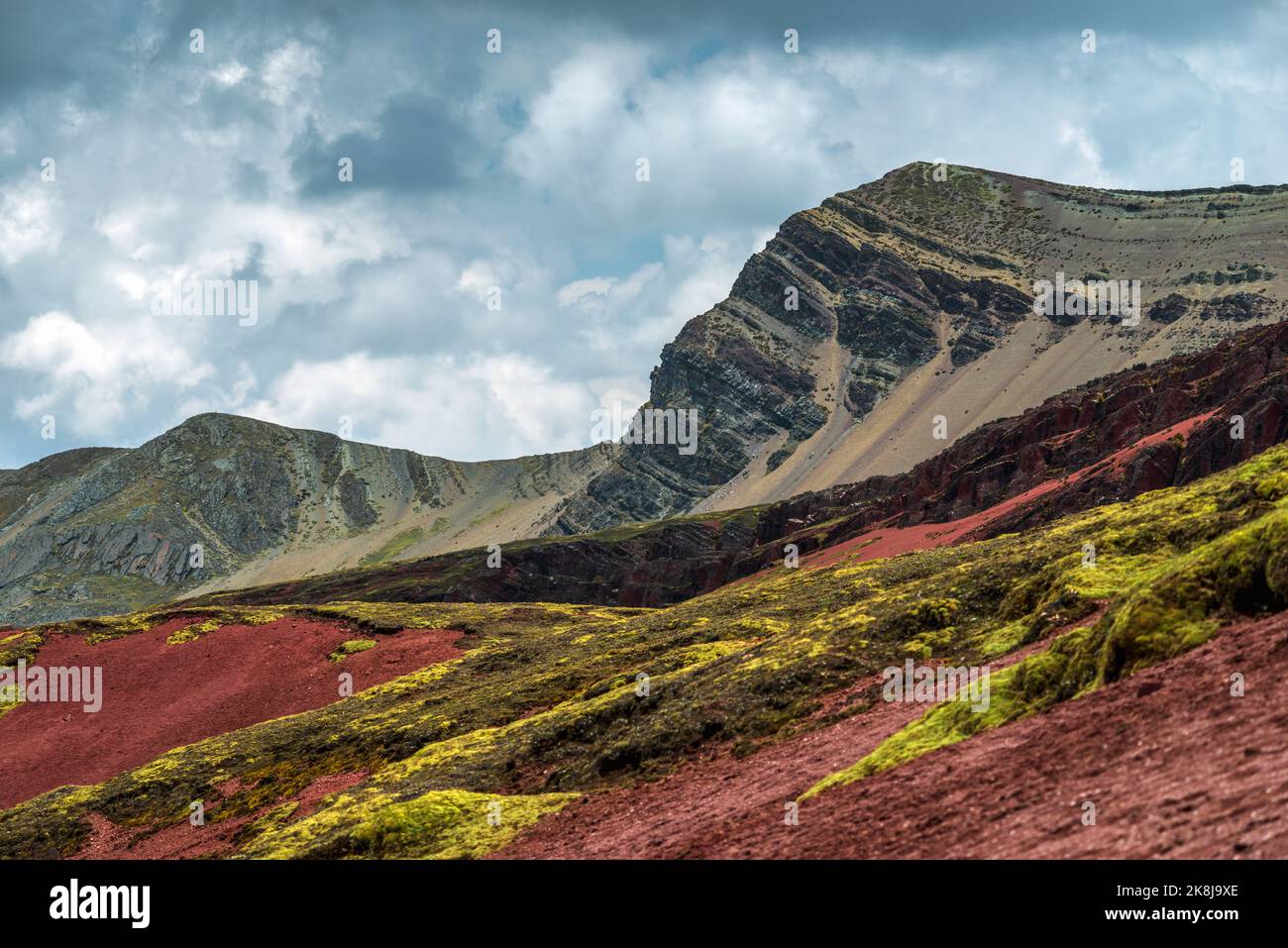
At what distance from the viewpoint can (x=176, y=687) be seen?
66875mm

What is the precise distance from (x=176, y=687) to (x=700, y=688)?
148ft

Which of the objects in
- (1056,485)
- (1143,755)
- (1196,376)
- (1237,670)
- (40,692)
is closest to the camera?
(1143,755)

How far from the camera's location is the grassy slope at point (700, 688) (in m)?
20.7

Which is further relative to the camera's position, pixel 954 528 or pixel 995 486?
pixel 995 486

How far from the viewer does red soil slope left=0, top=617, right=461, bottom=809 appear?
56.8m

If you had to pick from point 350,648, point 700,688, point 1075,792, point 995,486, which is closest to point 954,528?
point 995,486

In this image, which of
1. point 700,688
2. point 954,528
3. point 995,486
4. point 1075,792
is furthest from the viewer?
point 995,486

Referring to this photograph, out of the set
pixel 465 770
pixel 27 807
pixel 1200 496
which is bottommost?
pixel 27 807

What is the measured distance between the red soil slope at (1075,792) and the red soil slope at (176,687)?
43499 mm

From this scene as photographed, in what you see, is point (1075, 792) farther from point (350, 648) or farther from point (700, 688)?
point (350, 648)

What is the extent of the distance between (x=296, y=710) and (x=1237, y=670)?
55552mm
